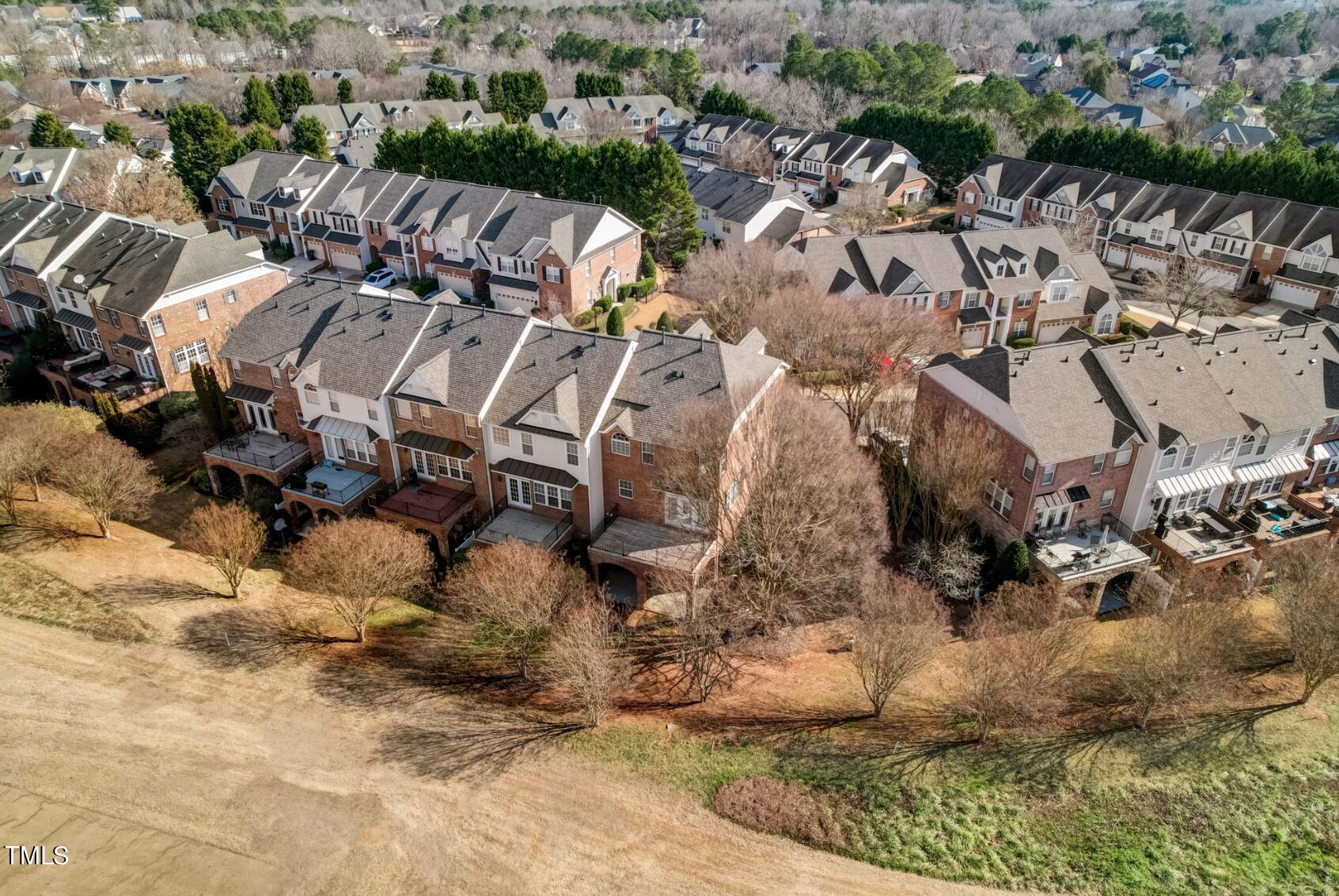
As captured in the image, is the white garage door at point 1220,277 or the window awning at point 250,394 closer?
the window awning at point 250,394

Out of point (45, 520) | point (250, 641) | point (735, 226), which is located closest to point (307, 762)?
point (250, 641)

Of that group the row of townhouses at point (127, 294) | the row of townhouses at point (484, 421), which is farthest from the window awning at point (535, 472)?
the row of townhouses at point (127, 294)

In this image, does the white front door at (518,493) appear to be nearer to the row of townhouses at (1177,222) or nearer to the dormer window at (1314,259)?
the row of townhouses at (1177,222)

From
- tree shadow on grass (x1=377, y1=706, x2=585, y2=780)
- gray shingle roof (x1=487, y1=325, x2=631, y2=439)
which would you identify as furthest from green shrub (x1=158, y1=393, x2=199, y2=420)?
tree shadow on grass (x1=377, y1=706, x2=585, y2=780)

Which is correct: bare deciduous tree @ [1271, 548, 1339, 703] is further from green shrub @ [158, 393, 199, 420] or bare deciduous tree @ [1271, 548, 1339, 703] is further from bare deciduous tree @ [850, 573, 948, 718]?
green shrub @ [158, 393, 199, 420]

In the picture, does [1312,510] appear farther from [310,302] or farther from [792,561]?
[310,302]

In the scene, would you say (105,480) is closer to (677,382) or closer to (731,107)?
(677,382)
